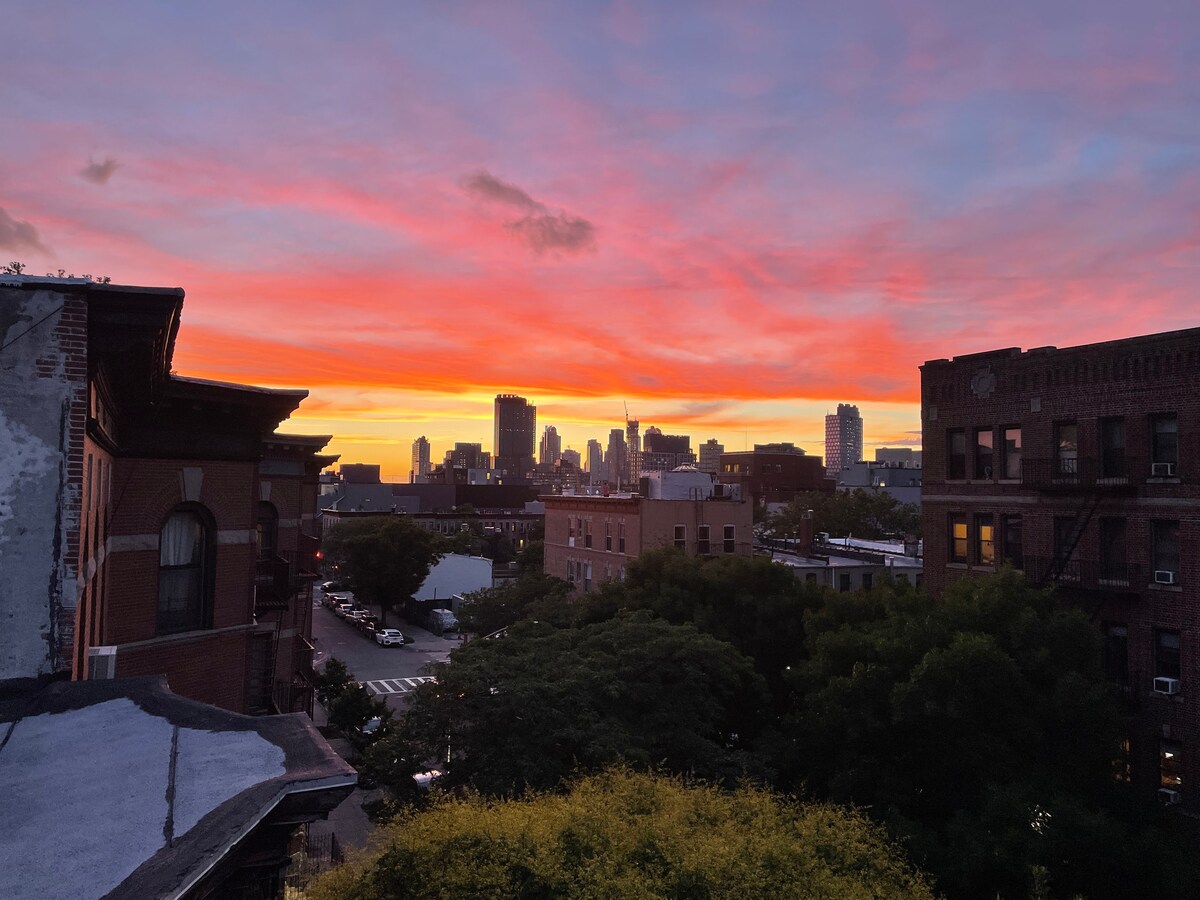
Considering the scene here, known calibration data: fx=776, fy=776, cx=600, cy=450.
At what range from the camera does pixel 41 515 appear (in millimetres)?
8359

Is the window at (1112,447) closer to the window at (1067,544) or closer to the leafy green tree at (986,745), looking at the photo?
the window at (1067,544)

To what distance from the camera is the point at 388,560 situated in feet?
240

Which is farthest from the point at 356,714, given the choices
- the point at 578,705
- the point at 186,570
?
the point at 186,570

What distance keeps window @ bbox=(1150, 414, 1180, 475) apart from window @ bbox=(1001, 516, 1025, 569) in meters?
4.76

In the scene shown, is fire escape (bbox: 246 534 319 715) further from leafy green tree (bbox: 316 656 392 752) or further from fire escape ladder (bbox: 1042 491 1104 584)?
fire escape ladder (bbox: 1042 491 1104 584)

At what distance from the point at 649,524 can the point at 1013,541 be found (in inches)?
873

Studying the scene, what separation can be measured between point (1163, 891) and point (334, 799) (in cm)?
2118

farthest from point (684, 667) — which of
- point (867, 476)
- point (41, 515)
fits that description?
point (867, 476)

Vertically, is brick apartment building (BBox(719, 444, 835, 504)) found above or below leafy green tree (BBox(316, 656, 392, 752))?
above

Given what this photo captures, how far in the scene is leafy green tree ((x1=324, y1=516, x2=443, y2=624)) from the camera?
2872 inches

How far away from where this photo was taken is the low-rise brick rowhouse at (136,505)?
27.4 feet

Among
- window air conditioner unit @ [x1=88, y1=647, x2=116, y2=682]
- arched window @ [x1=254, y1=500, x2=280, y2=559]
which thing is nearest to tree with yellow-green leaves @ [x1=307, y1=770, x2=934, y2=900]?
window air conditioner unit @ [x1=88, y1=647, x2=116, y2=682]

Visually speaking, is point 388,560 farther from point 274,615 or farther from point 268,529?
point 274,615

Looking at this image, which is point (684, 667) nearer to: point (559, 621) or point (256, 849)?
point (559, 621)
